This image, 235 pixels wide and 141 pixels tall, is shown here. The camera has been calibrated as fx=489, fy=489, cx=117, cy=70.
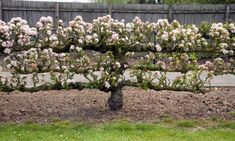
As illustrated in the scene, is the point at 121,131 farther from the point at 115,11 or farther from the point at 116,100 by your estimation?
the point at 115,11

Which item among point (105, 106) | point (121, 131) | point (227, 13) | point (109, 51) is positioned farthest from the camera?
point (227, 13)

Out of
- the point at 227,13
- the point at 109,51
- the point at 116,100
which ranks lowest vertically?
the point at 116,100

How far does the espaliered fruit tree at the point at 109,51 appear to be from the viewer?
7164 millimetres

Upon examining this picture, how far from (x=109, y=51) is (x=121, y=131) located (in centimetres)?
147

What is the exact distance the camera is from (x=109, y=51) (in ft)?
24.6

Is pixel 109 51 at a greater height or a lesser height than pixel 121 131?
greater

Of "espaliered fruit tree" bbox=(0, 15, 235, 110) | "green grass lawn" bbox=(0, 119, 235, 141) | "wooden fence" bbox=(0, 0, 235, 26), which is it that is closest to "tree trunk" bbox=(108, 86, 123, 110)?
"espaliered fruit tree" bbox=(0, 15, 235, 110)

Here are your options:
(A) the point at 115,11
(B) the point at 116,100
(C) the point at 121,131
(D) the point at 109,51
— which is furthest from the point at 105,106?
(A) the point at 115,11

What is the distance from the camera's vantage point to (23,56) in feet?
23.5

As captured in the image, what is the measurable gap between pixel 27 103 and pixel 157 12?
9.65m

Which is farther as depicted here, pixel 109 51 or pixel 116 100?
pixel 116 100

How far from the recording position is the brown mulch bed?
24.2 ft

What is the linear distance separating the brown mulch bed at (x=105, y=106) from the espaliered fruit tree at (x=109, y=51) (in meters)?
0.38

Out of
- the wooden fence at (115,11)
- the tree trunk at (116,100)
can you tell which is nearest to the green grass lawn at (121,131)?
the tree trunk at (116,100)
